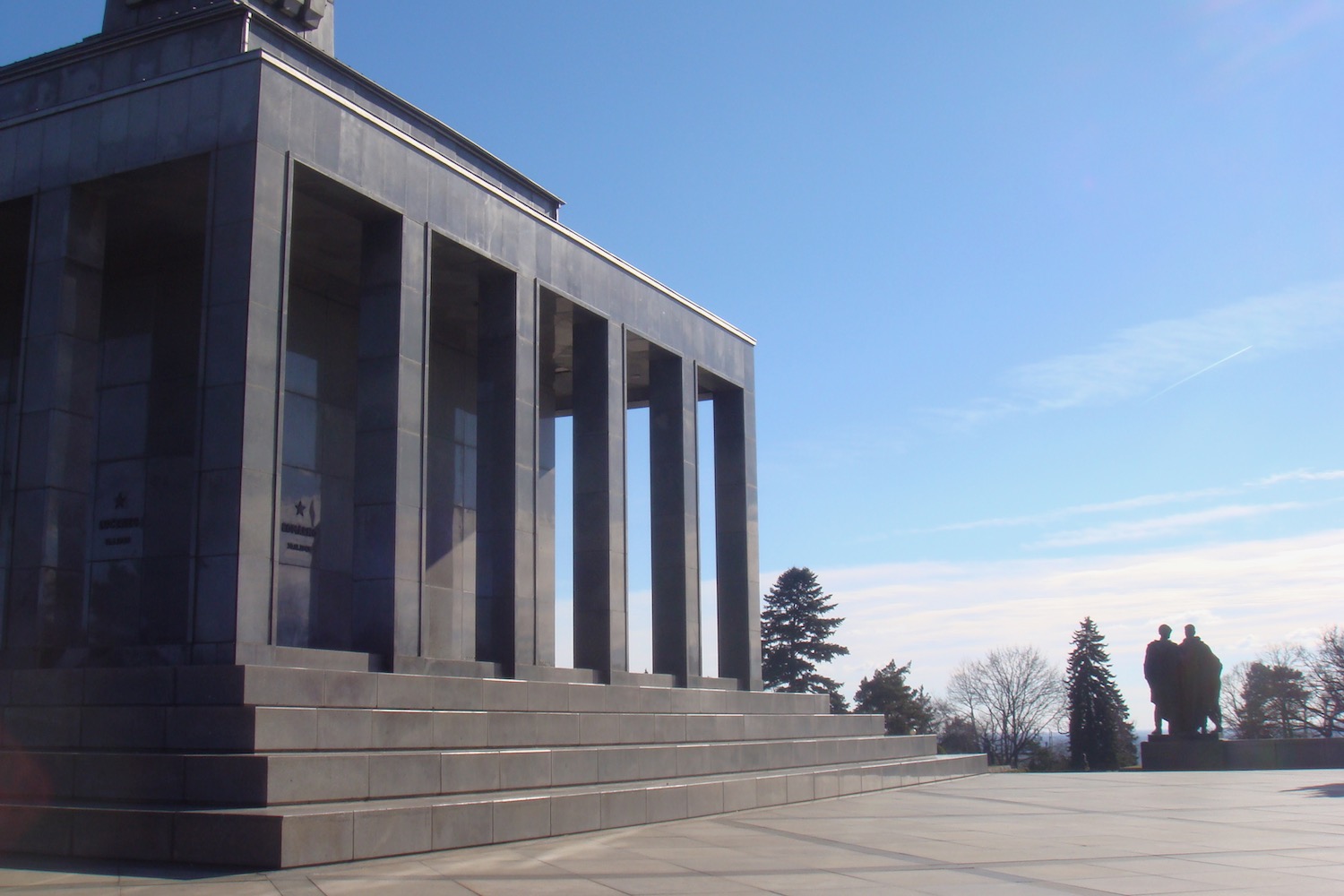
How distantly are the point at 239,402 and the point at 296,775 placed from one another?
595cm

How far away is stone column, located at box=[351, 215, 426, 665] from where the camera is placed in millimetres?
18594

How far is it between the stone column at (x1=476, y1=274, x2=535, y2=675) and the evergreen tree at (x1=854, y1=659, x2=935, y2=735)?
60316mm

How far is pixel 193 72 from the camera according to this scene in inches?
711

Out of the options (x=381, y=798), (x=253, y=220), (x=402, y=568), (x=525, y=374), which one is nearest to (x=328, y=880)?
(x=381, y=798)

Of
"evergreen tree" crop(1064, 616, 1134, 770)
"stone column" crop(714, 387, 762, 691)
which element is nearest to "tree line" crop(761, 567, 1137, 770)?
"evergreen tree" crop(1064, 616, 1134, 770)

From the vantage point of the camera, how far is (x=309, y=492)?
22.8 m

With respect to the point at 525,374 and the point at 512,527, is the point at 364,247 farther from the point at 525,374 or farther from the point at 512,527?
the point at 512,527

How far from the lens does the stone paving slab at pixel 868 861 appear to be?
408 inches

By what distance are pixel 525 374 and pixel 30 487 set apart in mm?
8476

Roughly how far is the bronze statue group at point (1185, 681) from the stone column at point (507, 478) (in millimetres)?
18698

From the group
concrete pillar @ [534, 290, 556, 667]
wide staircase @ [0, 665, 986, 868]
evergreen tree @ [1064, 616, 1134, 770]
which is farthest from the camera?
evergreen tree @ [1064, 616, 1134, 770]

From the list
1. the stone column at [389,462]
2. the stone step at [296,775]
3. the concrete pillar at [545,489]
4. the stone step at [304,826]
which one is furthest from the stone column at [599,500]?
the stone step at [304,826]

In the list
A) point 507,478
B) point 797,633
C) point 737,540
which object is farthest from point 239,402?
point 797,633

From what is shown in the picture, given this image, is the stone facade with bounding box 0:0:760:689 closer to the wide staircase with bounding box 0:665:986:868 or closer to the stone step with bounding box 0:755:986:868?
the wide staircase with bounding box 0:665:986:868
